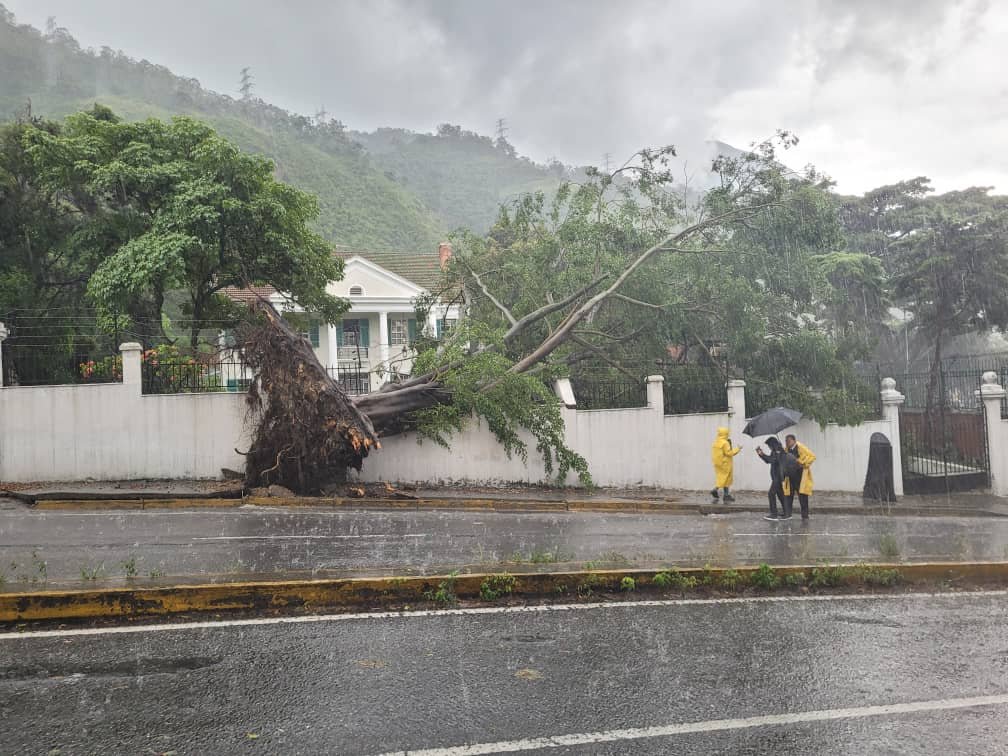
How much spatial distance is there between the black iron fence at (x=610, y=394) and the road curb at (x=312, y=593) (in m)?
8.78

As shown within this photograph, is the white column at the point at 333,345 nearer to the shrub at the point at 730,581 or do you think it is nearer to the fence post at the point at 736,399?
the fence post at the point at 736,399

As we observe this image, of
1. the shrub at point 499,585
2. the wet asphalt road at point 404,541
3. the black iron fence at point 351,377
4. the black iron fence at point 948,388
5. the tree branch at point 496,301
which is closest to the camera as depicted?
the shrub at point 499,585

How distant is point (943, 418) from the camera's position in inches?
716

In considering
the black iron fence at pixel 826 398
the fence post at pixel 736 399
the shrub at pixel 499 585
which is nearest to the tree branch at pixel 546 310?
the fence post at pixel 736 399

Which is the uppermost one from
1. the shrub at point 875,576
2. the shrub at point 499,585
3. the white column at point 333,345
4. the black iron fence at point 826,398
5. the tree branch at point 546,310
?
the white column at point 333,345

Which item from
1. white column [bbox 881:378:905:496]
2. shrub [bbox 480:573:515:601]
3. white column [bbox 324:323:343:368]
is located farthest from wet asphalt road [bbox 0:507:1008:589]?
white column [bbox 324:323:343:368]

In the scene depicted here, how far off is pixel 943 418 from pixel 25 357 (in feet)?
66.1

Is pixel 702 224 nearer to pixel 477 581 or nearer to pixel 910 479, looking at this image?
pixel 910 479

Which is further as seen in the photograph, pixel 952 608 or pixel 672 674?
pixel 952 608

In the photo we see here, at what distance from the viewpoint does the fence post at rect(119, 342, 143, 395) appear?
508 inches

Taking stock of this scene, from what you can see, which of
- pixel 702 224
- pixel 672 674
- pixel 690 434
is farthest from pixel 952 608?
A: pixel 702 224

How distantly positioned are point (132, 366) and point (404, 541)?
7.26 meters

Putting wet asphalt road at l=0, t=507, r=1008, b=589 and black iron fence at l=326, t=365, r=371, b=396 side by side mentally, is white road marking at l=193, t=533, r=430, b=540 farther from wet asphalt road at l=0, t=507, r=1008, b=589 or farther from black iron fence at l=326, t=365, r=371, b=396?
black iron fence at l=326, t=365, r=371, b=396

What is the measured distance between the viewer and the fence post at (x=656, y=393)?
1523 centimetres
